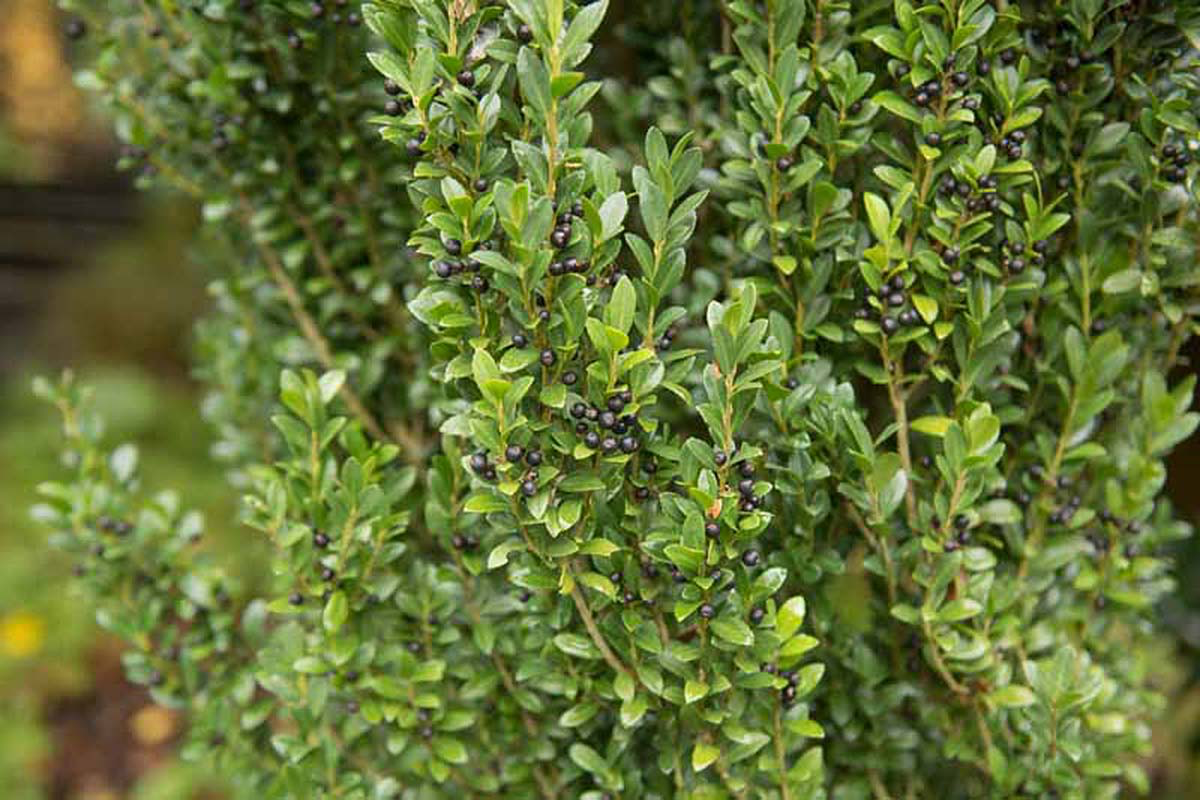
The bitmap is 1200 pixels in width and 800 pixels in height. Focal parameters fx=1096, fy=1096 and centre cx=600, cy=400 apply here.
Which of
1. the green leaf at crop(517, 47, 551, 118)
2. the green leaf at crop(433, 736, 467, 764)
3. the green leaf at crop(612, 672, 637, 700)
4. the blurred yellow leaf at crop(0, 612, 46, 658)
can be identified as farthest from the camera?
the blurred yellow leaf at crop(0, 612, 46, 658)

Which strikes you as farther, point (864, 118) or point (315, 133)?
point (315, 133)

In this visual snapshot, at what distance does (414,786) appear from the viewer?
195 centimetres

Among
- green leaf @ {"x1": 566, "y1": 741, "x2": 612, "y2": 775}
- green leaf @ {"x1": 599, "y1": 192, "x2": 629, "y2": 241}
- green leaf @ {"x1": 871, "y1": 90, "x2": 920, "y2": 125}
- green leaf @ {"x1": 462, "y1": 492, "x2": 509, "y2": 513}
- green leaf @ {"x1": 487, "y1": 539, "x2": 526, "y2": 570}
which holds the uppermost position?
green leaf @ {"x1": 871, "y1": 90, "x2": 920, "y2": 125}

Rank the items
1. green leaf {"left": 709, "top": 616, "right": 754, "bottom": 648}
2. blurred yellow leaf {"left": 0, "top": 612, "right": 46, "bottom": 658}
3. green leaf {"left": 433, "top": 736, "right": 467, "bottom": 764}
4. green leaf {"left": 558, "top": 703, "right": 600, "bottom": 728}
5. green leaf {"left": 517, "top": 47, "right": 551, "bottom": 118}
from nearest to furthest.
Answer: green leaf {"left": 517, "top": 47, "right": 551, "bottom": 118}, green leaf {"left": 709, "top": 616, "right": 754, "bottom": 648}, green leaf {"left": 558, "top": 703, "right": 600, "bottom": 728}, green leaf {"left": 433, "top": 736, "right": 467, "bottom": 764}, blurred yellow leaf {"left": 0, "top": 612, "right": 46, "bottom": 658}

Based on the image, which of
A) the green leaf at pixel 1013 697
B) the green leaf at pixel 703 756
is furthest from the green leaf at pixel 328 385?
the green leaf at pixel 1013 697

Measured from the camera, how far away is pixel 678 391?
1.38m

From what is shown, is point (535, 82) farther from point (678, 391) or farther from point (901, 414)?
point (901, 414)

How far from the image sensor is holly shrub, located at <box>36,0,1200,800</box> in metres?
1.40

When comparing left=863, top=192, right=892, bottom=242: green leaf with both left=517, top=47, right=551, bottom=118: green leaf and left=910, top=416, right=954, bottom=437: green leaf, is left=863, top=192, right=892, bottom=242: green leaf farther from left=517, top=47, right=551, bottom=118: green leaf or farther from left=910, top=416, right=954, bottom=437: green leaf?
left=517, top=47, right=551, bottom=118: green leaf

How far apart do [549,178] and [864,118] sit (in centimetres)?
50

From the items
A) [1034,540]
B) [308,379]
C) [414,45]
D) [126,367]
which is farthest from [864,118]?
[126,367]

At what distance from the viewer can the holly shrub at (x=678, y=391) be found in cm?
140

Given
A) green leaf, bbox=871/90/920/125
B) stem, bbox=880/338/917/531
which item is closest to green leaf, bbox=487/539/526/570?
stem, bbox=880/338/917/531

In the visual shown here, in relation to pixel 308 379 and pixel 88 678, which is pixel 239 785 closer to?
pixel 308 379
